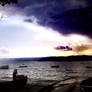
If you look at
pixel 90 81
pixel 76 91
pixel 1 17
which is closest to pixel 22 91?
pixel 1 17

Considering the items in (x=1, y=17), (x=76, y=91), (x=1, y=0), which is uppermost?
(x=1, y=0)

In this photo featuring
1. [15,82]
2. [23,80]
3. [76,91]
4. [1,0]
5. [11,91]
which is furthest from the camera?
[76,91]

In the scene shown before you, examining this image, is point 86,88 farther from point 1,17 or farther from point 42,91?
point 1,17

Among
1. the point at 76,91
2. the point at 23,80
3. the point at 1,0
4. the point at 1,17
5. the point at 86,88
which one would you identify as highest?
→ the point at 1,0

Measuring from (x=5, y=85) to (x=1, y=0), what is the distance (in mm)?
8265

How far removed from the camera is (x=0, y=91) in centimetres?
1442

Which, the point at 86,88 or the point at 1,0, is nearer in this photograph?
the point at 1,0

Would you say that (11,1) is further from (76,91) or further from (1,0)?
(76,91)

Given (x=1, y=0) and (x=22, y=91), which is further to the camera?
(x=22, y=91)

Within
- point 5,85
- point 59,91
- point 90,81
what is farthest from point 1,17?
point 90,81

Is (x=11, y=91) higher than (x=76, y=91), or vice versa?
(x=11, y=91)

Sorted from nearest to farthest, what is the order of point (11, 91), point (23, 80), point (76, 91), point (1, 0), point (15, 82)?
point (1, 0) < point (11, 91) < point (15, 82) < point (23, 80) < point (76, 91)

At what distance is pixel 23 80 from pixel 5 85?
10.2ft

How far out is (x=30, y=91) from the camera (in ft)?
50.9
